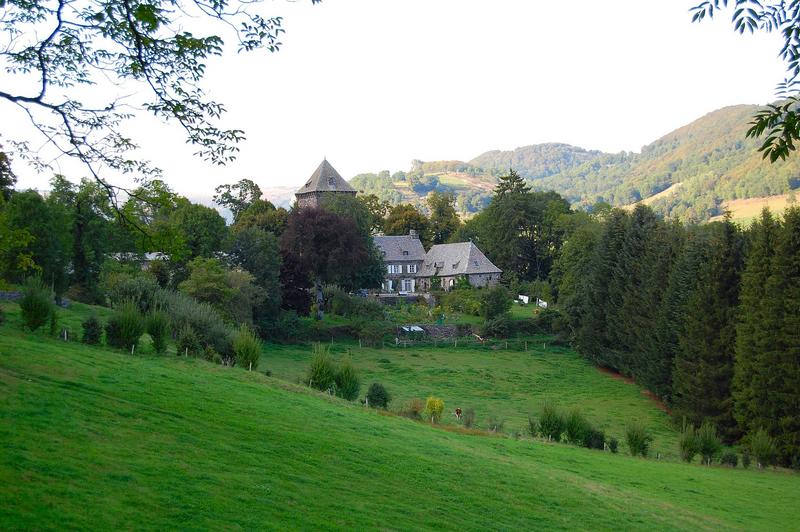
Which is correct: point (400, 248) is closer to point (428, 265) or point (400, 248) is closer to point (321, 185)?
point (428, 265)

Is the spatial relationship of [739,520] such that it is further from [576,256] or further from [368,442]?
[576,256]

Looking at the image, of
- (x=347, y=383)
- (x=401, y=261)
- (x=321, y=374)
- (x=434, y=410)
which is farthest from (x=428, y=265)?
(x=434, y=410)

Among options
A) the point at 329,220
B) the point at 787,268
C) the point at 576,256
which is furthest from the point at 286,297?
the point at 787,268

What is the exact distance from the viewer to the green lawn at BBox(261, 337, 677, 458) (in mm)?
38969

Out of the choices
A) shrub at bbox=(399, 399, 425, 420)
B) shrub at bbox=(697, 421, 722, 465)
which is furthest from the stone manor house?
shrub at bbox=(399, 399, 425, 420)

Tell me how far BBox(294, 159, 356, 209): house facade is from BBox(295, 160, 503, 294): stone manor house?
6.29 ft

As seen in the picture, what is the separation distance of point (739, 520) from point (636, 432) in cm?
952

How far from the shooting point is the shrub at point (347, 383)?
3044 centimetres

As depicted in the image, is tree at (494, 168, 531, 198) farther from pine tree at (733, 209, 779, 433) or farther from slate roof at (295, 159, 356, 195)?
pine tree at (733, 209, 779, 433)

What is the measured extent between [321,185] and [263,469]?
90.0 meters

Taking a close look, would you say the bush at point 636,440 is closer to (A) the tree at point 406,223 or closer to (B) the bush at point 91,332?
(B) the bush at point 91,332

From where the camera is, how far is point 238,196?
95.4 m

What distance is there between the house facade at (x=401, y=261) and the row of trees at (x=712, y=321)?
36622 millimetres

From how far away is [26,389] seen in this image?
14055 mm
